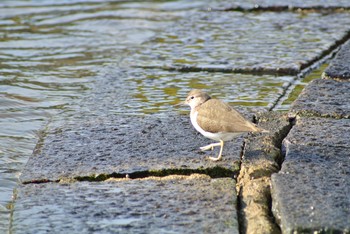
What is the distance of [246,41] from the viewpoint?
19.0 feet

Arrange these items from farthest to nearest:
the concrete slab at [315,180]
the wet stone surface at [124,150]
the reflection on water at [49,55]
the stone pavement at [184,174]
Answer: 1. the reflection on water at [49,55]
2. the wet stone surface at [124,150]
3. the stone pavement at [184,174]
4. the concrete slab at [315,180]

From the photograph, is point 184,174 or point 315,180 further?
point 184,174

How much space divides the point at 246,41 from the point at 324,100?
1.86 metres

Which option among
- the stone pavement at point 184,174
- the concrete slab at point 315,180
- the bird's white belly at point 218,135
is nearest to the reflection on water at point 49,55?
the stone pavement at point 184,174

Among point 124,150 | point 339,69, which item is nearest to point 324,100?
point 339,69

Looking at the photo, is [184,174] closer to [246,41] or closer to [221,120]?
[221,120]

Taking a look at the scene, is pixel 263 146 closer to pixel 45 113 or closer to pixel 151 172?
pixel 151 172

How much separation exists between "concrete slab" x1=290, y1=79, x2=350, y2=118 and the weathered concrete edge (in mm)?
118

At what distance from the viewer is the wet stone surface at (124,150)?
10.5ft

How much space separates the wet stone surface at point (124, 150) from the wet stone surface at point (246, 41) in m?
1.33

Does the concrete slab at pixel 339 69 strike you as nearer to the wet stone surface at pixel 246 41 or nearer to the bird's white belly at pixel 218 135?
the wet stone surface at pixel 246 41

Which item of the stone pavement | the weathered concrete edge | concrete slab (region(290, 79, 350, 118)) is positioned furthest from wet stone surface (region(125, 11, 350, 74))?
the weathered concrete edge

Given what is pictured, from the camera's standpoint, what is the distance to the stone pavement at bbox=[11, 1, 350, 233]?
266 centimetres

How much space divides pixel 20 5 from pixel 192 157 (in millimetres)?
4821
